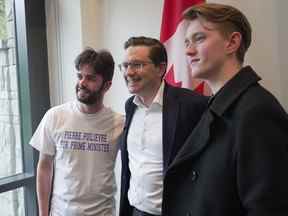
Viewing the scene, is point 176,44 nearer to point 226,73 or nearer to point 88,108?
point 88,108

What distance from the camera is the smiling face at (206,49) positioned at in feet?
3.11

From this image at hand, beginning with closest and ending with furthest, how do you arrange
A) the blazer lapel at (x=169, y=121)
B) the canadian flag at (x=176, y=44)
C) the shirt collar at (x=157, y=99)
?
the blazer lapel at (x=169, y=121)
the shirt collar at (x=157, y=99)
the canadian flag at (x=176, y=44)

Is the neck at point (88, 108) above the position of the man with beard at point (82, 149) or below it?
above

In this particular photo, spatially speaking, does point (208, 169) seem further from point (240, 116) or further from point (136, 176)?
point (136, 176)

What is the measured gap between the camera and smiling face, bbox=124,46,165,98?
56.9 inches

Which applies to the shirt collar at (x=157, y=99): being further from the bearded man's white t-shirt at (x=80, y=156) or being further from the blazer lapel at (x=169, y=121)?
the bearded man's white t-shirt at (x=80, y=156)

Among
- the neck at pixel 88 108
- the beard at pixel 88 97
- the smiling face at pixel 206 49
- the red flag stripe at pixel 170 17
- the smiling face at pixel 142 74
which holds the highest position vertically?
the red flag stripe at pixel 170 17

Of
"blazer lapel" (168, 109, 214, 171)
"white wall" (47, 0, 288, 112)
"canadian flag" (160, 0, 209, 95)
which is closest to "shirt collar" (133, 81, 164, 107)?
"canadian flag" (160, 0, 209, 95)

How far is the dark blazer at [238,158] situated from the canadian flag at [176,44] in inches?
33.0

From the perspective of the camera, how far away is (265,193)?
0.75 metres

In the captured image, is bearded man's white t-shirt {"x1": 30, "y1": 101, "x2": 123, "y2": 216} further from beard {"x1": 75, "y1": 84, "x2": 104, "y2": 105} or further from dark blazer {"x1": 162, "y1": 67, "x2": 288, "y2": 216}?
dark blazer {"x1": 162, "y1": 67, "x2": 288, "y2": 216}

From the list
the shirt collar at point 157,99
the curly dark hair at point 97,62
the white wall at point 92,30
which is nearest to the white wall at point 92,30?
the white wall at point 92,30

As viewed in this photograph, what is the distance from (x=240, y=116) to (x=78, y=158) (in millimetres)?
923

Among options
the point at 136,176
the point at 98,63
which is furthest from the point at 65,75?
the point at 136,176
